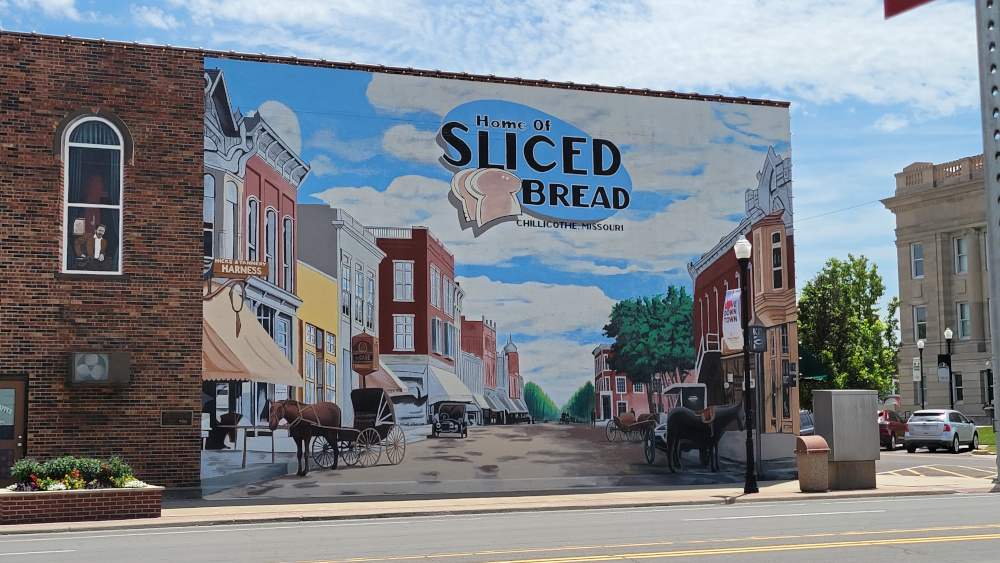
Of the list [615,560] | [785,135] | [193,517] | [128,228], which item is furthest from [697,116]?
[615,560]

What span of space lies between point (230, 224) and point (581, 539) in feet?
38.0

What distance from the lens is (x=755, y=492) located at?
73.1ft

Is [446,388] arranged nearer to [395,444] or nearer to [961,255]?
[395,444]

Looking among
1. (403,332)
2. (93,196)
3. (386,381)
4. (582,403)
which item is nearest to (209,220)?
(93,196)

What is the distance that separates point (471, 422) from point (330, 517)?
20.1ft

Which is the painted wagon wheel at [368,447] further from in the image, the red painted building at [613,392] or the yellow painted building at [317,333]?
the red painted building at [613,392]

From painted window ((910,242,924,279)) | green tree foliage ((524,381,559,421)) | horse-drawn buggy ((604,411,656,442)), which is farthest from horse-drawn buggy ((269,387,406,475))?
painted window ((910,242,924,279))

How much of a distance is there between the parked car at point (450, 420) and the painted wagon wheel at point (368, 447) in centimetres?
129

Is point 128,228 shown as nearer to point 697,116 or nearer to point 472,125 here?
point 472,125

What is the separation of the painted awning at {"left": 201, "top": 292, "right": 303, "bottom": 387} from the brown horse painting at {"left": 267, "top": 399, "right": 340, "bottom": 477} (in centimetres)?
54

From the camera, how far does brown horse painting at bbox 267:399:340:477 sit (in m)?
22.1

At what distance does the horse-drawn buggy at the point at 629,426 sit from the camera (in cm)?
2509

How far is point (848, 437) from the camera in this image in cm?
2309

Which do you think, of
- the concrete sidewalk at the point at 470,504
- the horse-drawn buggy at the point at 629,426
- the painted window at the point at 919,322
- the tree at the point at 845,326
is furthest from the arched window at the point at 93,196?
the painted window at the point at 919,322
